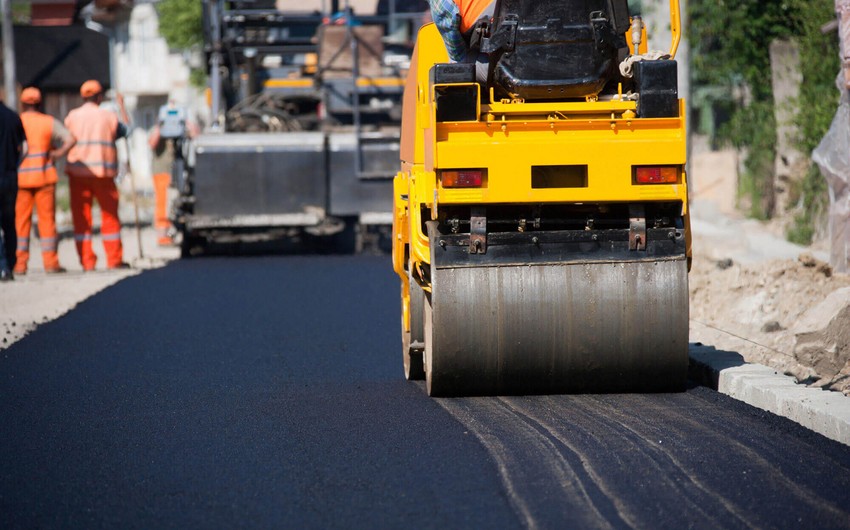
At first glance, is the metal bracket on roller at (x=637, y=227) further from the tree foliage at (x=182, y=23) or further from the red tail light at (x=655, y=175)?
the tree foliage at (x=182, y=23)

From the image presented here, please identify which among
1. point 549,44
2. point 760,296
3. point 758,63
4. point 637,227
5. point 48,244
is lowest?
point 760,296

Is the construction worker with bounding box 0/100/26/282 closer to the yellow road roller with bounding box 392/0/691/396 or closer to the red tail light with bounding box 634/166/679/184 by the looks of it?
the yellow road roller with bounding box 392/0/691/396

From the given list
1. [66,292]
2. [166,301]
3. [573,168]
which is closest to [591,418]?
[573,168]

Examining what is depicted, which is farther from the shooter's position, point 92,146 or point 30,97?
point 30,97

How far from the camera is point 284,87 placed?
Answer: 14961 mm

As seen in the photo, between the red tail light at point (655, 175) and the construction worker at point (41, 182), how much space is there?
27.7 ft

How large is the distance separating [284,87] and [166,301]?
15.8 feet

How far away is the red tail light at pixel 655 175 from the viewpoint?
19.3 feet

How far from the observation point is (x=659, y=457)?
4.88m

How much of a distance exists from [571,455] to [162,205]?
12.7 metres

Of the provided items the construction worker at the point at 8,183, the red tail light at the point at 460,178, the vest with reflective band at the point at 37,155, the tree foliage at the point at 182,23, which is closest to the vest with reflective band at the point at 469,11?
the red tail light at the point at 460,178

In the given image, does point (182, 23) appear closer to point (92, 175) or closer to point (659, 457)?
point (92, 175)

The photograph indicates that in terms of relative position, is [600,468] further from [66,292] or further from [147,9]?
[147,9]

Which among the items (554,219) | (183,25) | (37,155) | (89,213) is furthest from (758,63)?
(183,25)
